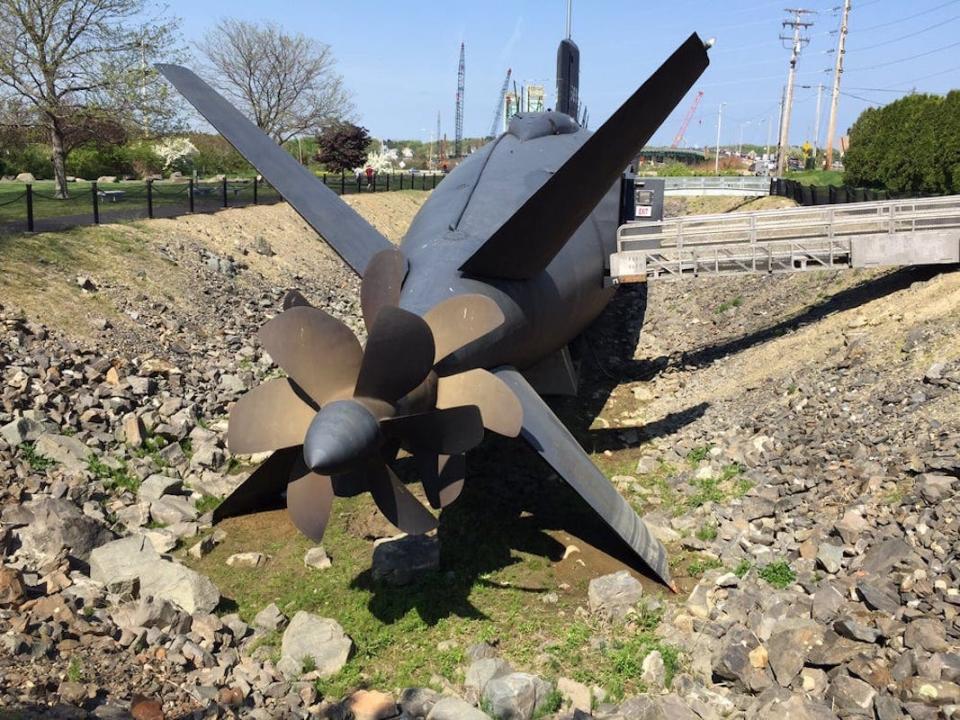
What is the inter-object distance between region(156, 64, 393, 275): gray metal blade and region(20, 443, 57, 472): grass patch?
5241 millimetres

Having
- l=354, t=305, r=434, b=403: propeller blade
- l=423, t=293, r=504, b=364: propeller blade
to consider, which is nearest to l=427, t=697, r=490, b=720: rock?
l=354, t=305, r=434, b=403: propeller blade

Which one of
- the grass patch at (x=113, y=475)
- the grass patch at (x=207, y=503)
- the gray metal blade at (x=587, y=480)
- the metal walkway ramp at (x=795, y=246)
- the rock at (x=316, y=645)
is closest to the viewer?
the rock at (x=316, y=645)

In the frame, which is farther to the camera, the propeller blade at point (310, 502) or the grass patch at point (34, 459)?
the grass patch at point (34, 459)

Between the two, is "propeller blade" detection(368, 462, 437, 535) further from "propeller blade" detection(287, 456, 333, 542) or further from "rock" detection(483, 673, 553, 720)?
"rock" detection(483, 673, 553, 720)

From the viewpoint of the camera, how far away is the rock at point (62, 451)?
40.0 ft

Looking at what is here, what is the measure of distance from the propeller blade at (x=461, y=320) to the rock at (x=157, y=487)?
18.9ft

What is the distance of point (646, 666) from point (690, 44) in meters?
6.50

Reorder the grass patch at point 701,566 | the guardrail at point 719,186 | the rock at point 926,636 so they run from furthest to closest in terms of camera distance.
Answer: the guardrail at point 719,186, the grass patch at point 701,566, the rock at point 926,636

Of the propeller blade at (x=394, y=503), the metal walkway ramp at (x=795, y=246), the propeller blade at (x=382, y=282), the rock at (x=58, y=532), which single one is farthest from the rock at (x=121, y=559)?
the metal walkway ramp at (x=795, y=246)

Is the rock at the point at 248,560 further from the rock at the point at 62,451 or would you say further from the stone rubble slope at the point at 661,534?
the rock at the point at 62,451

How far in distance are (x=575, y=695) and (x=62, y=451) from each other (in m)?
8.55

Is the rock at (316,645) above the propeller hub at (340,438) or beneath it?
beneath

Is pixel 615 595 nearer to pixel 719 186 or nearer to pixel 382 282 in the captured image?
pixel 382 282

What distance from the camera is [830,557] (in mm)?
9422
